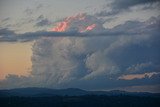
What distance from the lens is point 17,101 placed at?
46.8m

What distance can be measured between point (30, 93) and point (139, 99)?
18.4 meters

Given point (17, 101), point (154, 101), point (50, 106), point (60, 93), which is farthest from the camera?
point (60, 93)

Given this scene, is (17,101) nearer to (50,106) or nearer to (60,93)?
(50,106)

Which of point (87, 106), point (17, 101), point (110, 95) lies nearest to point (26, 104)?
point (17, 101)

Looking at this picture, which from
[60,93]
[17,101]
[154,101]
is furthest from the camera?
[60,93]

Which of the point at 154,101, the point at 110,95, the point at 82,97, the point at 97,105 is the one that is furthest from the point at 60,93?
the point at 154,101

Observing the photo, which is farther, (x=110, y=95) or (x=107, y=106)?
(x=110, y=95)

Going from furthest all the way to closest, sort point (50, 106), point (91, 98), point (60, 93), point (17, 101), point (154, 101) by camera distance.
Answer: point (60, 93)
point (91, 98)
point (17, 101)
point (50, 106)
point (154, 101)

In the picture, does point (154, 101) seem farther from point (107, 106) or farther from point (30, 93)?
point (30, 93)

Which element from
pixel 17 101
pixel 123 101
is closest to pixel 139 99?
pixel 123 101

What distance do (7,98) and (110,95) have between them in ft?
54.5

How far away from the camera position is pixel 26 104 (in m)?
44.4

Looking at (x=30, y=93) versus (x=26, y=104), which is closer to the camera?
(x=26, y=104)

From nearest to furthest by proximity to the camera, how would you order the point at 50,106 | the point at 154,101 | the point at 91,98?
the point at 154,101
the point at 50,106
the point at 91,98
